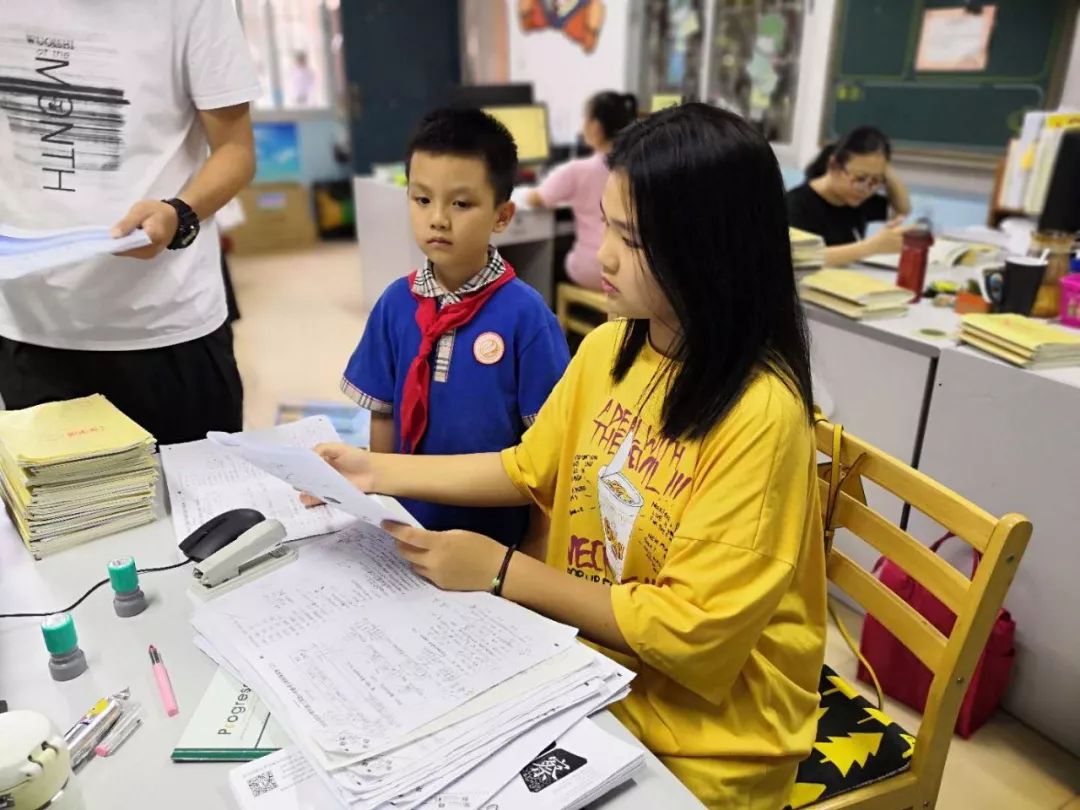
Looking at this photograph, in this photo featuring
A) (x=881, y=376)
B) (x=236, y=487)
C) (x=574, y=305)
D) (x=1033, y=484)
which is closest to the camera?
(x=236, y=487)

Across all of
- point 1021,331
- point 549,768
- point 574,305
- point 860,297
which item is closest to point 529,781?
point 549,768

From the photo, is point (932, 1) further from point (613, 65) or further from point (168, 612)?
point (168, 612)

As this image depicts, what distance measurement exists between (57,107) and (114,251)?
339mm

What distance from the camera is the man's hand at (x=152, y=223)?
1.20 m

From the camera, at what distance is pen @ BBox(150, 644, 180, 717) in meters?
0.78

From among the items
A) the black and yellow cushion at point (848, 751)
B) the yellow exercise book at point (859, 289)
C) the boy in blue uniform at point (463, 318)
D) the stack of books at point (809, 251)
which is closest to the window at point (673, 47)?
the stack of books at point (809, 251)

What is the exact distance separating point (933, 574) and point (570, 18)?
5420 mm

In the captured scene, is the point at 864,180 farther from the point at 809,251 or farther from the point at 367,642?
the point at 367,642

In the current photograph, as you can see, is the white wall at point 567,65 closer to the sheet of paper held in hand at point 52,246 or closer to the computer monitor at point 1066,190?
the computer monitor at point 1066,190

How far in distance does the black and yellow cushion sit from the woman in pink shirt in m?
2.44

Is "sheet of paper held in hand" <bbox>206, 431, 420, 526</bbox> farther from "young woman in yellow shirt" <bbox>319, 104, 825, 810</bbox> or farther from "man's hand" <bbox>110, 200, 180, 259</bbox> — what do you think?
"man's hand" <bbox>110, 200, 180, 259</bbox>

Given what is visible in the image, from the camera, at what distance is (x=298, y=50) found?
21.7ft

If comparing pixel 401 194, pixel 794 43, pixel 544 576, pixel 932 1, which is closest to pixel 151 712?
pixel 544 576

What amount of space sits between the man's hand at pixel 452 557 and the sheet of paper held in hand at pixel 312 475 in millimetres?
34
